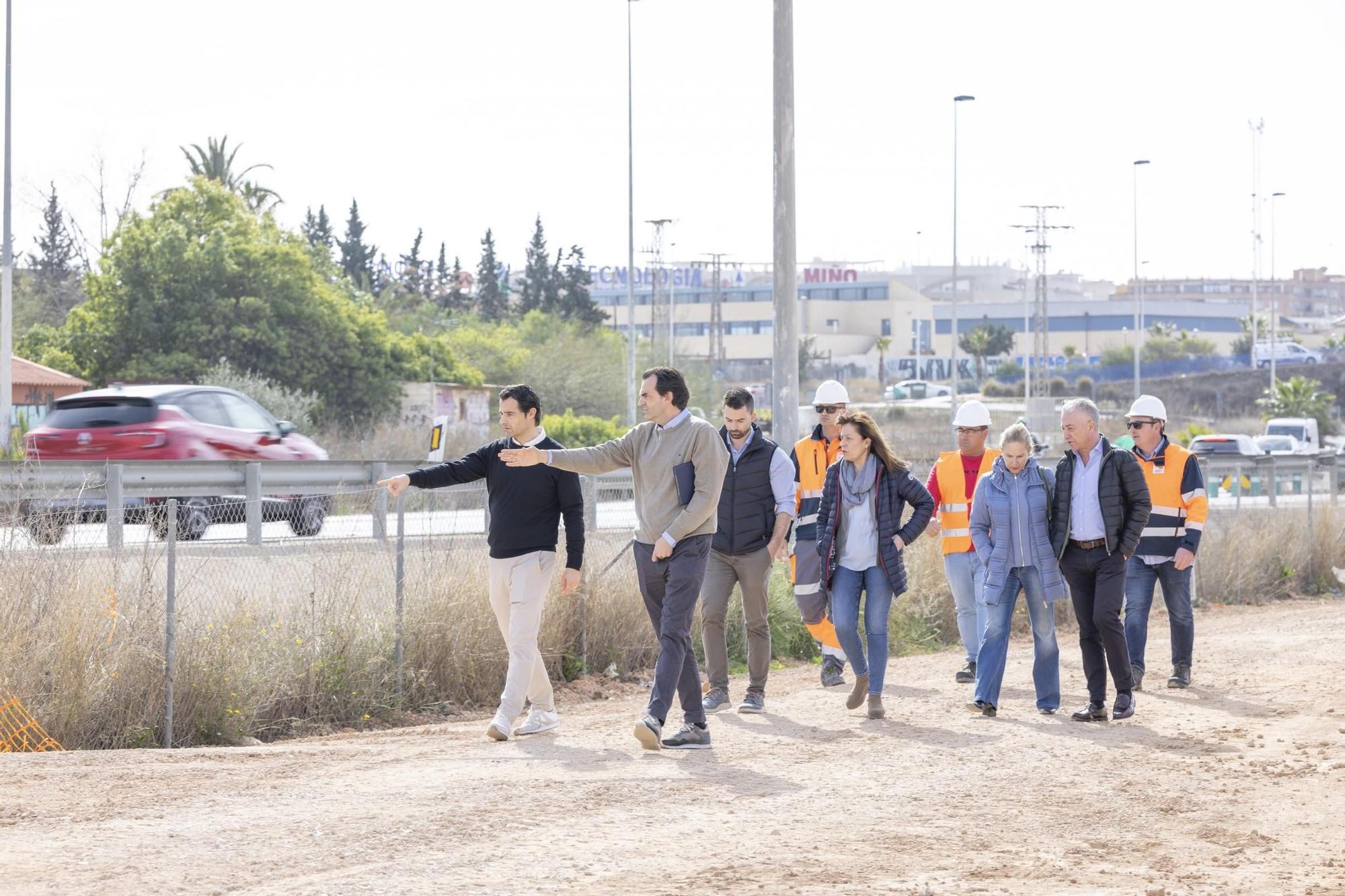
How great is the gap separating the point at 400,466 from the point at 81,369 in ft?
84.7

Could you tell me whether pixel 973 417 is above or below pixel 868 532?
above

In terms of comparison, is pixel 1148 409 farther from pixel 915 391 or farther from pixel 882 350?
pixel 882 350

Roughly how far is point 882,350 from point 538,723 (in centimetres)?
12266

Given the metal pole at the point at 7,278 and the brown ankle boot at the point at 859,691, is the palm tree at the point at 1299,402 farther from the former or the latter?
the brown ankle boot at the point at 859,691

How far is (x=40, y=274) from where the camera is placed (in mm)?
90562

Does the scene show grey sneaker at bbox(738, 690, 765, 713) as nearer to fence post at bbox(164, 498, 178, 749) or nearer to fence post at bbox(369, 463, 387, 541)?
fence post at bbox(369, 463, 387, 541)

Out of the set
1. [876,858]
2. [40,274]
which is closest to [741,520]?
[876,858]

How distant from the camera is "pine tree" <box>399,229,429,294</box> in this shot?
115125 mm

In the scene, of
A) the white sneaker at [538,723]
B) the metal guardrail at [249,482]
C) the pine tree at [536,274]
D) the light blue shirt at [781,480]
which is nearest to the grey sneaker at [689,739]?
the white sneaker at [538,723]

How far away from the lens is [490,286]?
118 meters

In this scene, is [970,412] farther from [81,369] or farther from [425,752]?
[81,369]

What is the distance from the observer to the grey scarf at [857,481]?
31.6 feet

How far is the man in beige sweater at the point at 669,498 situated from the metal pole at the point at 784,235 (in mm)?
5545

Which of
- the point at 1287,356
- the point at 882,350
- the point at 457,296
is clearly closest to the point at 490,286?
the point at 457,296
